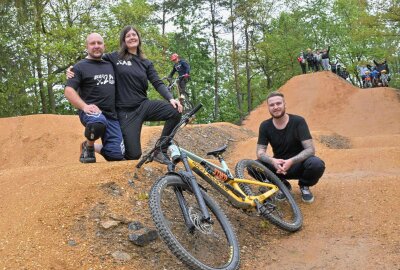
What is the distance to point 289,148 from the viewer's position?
5.48 meters

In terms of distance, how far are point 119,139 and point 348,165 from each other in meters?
6.77

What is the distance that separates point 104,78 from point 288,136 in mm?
2576

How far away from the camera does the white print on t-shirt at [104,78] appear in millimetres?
5105

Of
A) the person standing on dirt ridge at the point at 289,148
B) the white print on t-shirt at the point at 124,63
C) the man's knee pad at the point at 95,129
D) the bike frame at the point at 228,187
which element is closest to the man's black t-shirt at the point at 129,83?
the white print on t-shirt at the point at 124,63

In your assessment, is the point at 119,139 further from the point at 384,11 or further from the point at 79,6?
the point at 79,6

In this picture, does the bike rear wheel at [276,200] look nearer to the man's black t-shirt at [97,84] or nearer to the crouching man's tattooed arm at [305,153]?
the crouching man's tattooed arm at [305,153]

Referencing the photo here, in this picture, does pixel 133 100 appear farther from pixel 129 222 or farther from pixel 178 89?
pixel 178 89

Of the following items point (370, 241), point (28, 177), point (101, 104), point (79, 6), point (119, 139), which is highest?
point (79, 6)

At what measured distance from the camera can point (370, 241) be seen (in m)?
4.23

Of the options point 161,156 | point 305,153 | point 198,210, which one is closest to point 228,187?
point 198,210

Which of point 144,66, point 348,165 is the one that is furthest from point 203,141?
point 144,66

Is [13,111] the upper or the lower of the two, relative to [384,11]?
lower

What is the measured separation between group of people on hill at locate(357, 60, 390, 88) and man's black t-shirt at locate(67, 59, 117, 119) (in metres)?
23.8

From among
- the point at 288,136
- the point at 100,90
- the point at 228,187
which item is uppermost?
the point at 100,90
